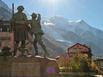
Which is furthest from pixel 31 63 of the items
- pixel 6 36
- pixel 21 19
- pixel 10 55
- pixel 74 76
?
pixel 6 36

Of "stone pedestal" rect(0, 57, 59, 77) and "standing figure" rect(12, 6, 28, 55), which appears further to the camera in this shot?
"standing figure" rect(12, 6, 28, 55)

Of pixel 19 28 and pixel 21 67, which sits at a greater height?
pixel 19 28

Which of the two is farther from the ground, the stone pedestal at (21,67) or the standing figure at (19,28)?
the standing figure at (19,28)

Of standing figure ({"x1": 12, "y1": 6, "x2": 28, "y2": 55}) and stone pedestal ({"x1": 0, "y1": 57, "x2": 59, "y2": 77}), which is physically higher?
standing figure ({"x1": 12, "y1": 6, "x2": 28, "y2": 55})

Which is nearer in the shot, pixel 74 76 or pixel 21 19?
pixel 21 19

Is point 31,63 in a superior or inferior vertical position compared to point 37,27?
inferior

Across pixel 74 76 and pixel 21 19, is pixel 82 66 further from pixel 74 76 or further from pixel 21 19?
pixel 21 19

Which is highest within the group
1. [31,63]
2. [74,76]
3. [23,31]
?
[23,31]

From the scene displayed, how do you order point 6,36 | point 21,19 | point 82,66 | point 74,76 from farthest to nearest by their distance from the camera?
point 6,36, point 82,66, point 74,76, point 21,19

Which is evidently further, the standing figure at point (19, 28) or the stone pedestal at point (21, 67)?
the standing figure at point (19, 28)

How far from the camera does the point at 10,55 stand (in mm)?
20844

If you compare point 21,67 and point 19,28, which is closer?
point 21,67

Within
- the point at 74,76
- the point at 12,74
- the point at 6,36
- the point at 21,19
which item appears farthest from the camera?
the point at 6,36

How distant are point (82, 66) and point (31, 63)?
91.4 ft
